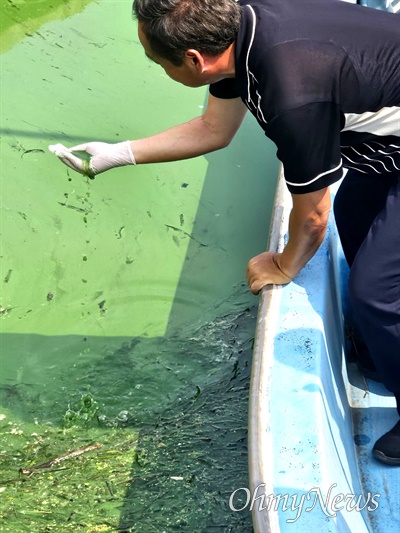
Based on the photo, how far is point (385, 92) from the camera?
1748 millimetres

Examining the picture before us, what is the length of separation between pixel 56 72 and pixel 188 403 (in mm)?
1987

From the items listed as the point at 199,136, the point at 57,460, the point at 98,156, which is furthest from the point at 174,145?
the point at 57,460

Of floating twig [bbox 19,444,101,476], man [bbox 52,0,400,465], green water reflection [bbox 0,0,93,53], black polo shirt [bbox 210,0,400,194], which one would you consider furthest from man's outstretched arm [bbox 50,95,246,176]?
green water reflection [bbox 0,0,93,53]

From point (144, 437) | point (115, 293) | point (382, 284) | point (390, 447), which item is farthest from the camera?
point (115, 293)

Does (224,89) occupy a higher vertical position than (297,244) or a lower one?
higher

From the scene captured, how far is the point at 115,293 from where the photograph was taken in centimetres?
299

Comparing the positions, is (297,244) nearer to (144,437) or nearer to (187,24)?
(187,24)

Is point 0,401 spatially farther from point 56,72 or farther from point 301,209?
point 56,72

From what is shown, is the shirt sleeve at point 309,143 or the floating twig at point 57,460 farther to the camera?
the floating twig at point 57,460

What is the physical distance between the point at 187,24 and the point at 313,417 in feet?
3.12

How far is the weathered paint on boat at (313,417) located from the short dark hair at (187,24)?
0.76 metres

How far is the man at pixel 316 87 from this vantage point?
5.42ft

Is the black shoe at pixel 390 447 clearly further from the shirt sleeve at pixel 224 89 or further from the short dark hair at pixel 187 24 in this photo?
the short dark hair at pixel 187 24

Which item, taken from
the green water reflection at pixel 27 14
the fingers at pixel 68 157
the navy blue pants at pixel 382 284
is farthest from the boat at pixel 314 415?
the green water reflection at pixel 27 14
